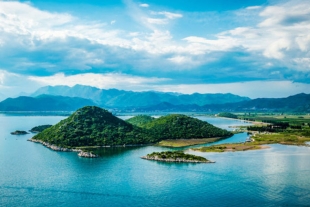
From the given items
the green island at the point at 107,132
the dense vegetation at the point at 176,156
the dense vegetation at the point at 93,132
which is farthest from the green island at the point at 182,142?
the dense vegetation at the point at 176,156

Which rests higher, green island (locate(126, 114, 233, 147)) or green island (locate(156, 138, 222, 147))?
green island (locate(126, 114, 233, 147))

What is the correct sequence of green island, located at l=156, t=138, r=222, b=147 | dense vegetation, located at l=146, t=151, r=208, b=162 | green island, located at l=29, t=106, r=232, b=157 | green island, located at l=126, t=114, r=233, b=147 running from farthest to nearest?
green island, located at l=126, t=114, r=233, b=147 → green island, located at l=156, t=138, r=222, b=147 → green island, located at l=29, t=106, r=232, b=157 → dense vegetation, located at l=146, t=151, r=208, b=162

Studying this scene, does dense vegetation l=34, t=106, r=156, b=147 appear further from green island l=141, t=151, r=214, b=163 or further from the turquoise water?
green island l=141, t=151, r=214, b=163

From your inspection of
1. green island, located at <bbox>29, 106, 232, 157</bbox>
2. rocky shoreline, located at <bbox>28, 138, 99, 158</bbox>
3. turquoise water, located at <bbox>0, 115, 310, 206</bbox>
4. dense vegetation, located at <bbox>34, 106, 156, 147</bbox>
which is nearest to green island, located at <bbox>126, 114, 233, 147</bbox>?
green island, located at <bbox>29, 106, 232, 157</bbox>

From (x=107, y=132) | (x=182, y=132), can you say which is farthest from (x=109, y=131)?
(x=182, y=132)

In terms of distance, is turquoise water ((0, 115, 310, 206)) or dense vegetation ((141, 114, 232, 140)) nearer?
turquoise water ((0, 115, 310, 206))

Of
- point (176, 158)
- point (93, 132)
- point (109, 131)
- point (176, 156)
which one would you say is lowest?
point (176, 158)

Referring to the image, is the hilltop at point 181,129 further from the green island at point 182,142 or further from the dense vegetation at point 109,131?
the green island at point 182,142

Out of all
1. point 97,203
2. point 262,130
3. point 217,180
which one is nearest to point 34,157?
point 97,203

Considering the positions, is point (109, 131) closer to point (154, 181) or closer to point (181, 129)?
point (181, 129)
